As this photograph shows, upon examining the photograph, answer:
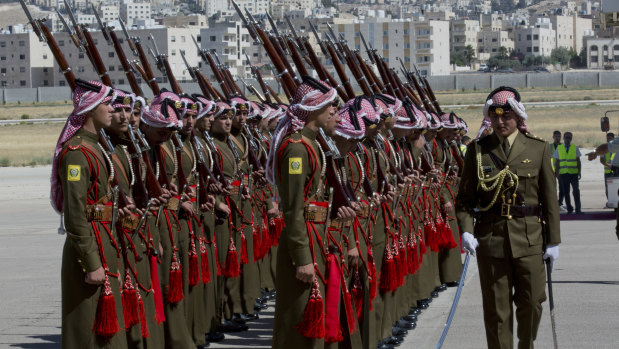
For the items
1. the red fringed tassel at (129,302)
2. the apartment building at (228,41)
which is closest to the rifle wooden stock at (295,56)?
the red fringed tassel at (129,302)

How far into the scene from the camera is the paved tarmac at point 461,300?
1003 centimetres

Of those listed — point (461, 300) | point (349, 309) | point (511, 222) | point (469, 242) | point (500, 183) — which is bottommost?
point (461, 300)

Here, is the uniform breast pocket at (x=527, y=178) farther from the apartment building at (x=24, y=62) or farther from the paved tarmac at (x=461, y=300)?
the apartment building at (x=24, y=62)

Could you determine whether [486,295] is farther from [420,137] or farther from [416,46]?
[416,46]

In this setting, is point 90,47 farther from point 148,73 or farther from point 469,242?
point 469,242

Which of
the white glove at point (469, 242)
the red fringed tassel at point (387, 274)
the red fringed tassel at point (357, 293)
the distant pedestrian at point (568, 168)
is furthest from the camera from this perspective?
the distant pedestrian at point (568, 168)

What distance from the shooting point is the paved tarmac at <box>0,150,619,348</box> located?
10.0 metres

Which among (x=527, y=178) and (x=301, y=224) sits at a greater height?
(x=527, y=178)

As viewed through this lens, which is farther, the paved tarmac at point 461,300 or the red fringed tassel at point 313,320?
the paved tarmac at point 461,300

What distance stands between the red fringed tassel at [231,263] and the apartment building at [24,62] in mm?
130110

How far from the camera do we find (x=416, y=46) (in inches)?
5901

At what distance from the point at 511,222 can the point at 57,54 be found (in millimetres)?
3294

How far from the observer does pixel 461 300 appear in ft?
39.9

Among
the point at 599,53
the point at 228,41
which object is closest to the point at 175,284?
the point at 228,41
